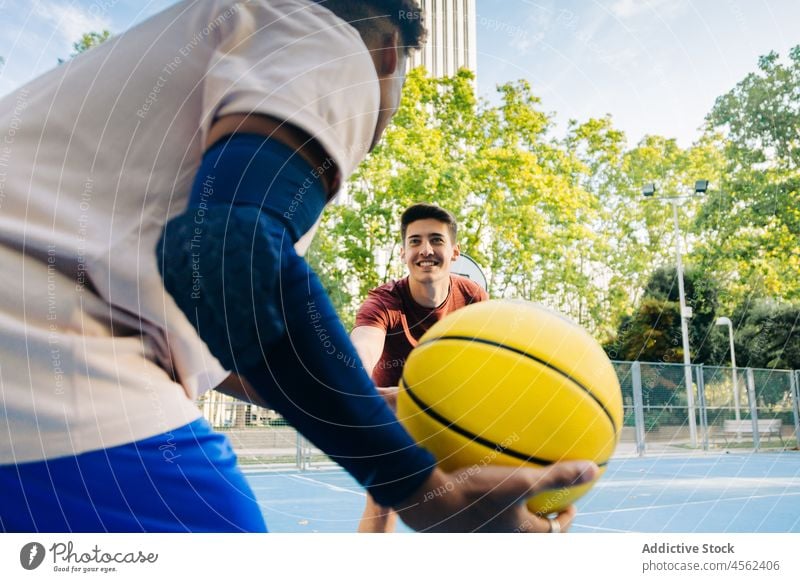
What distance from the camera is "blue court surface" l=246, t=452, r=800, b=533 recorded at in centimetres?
307

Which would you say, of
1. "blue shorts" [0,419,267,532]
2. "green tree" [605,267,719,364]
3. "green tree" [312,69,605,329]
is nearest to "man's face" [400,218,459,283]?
"green tree" [312,69,605,329]

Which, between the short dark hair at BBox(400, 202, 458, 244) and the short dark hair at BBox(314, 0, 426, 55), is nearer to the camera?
the short dark hair at BBox(314, 0, 426, 55)

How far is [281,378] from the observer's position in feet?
2.55

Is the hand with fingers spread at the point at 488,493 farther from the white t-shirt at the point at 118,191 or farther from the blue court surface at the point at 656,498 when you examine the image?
the blue court surface at the point at 656,498

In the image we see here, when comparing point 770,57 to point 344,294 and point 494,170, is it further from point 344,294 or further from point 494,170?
point 344,294

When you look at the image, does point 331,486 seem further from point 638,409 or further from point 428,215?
point 428,215

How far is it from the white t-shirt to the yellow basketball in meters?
0.37

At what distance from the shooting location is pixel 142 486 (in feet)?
2.72

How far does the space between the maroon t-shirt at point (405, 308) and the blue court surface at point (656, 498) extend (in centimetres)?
64

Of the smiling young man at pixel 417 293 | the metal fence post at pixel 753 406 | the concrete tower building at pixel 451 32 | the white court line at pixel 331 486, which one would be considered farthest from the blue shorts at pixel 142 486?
the metal fence post at pixel 753 406

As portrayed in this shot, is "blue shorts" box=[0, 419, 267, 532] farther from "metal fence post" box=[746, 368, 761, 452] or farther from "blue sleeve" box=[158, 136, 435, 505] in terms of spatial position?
"metal fence post" box=[746, 368, 761, 452]

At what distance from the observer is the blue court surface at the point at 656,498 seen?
3.07 m
